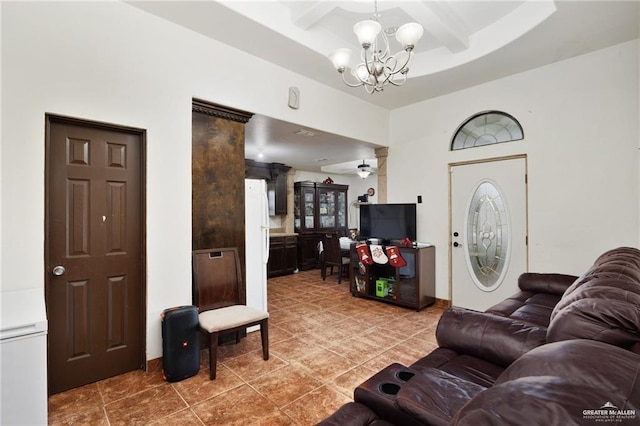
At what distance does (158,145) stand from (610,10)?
3957 mm

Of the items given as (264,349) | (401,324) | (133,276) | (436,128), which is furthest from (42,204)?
(436,128)

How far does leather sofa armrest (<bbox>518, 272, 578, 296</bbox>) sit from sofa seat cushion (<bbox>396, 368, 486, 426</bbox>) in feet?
8.37

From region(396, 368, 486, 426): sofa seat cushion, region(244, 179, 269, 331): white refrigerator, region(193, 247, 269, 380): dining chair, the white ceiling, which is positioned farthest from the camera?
region(244, 179, 269, 331): white refrigerator

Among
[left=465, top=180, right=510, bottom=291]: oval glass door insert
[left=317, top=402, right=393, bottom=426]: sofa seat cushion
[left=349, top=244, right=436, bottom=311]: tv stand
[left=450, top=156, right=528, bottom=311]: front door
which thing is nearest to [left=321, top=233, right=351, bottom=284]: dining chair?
[left=349, top=244, right=436, bottom=311]: tv stand

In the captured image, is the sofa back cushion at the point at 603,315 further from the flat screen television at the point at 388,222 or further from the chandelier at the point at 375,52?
the flat screen television at the point at 388,222

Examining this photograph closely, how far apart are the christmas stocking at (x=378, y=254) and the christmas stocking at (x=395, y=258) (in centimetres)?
9

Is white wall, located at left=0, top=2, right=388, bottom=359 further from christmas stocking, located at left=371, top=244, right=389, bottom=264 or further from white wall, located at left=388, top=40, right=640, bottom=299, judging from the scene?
white wall, located at left=388, top=40, right=640, bottom=299

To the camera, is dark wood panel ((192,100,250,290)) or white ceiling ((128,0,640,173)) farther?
dark wood panel ((192,100,250,290))

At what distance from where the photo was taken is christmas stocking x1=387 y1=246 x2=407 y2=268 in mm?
4348

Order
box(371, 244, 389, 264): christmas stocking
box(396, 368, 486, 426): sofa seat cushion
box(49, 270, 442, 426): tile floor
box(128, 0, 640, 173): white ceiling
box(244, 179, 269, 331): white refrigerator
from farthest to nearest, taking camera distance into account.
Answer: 1. box(371, 244, 389, 264): christmas stocking
2. box(244, 179, 269, 331): white refrigerator
3. box(128, 0, 640, 173): white ceiling
4. box(49, 270, 442, 426): tile floor
5. box(396, 368, 486, 426): sofa seat cushion

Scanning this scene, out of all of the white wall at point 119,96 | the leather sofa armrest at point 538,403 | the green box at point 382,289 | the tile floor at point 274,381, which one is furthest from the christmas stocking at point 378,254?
the leather sofa armrest at point 538,403

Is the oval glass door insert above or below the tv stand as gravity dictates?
above

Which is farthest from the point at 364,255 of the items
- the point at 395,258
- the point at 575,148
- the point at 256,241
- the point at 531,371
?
the point at 531,371

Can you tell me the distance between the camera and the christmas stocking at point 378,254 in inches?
177
